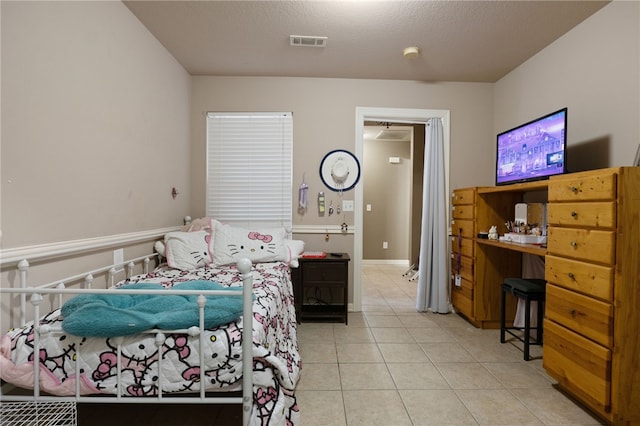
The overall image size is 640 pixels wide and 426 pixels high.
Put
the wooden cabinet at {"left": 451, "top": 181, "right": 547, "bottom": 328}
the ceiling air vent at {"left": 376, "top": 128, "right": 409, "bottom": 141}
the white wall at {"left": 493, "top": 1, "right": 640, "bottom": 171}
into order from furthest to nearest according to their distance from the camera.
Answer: the ceiling air vent at {"left": 376, "top": 128, "right": 409, "bottom": 141}
the wooden cabinet at {"left": 451, "top": 181, "right": 547, "bottom": 328}
the white wall at {"left": 493, "top": 1, "right": 640, "bottom": 171}

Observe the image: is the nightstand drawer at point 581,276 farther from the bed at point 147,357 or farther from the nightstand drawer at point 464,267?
the bed at point 147,357

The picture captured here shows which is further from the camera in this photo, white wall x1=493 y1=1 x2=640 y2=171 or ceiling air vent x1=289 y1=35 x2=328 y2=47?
ceiling air vent x1=289 y1=35 x2=328 y2=47

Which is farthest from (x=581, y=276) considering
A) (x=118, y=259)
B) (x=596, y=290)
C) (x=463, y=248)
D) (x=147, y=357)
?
(x=118, y=259)

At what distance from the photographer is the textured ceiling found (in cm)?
215

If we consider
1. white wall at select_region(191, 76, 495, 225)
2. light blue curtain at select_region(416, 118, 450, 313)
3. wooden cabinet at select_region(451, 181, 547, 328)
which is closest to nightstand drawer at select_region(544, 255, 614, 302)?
wooden cabinet at select_region(451, 181, 547, 328)

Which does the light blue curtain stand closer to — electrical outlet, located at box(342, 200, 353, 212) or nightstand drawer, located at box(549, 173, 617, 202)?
electrical outlet, located at box(342, 200, 353, 212)

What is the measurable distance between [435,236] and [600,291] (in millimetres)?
1786

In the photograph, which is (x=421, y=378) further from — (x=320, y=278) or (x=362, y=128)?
(x=362, y=128)

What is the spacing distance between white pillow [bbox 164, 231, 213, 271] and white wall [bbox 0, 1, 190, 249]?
0.76ft

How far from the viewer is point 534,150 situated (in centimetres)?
242

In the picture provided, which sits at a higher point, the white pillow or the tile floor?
the white pillow

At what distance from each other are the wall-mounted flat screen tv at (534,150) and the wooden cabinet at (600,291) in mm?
439

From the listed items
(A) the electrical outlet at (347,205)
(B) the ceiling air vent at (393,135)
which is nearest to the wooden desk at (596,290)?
(A) the electrical outlet at (347,205)

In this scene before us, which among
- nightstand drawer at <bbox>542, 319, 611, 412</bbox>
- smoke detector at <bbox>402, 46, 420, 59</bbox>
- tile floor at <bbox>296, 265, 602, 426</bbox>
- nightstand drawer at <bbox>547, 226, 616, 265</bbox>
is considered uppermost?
smoke detector at <bbox>402, 46, 420, 59</bbox>
